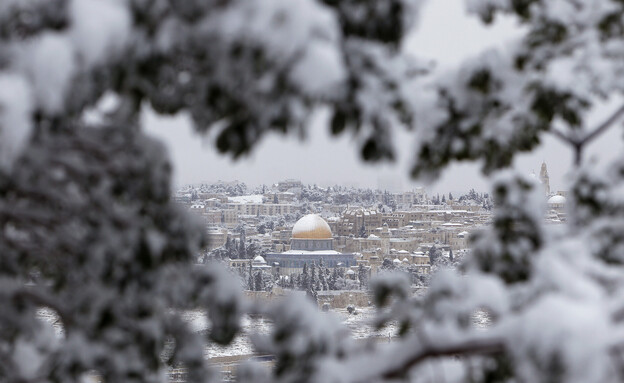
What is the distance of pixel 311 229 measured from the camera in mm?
61406

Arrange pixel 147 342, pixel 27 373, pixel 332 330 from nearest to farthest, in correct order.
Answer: pixel 332 330
pixel 147 342
pixel 27 373

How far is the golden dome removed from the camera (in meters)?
61.3

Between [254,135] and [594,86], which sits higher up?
[594,86]

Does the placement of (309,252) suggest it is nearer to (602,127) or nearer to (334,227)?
(334,227)

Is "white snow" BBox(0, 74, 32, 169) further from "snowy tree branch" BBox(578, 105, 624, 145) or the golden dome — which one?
the golden dome

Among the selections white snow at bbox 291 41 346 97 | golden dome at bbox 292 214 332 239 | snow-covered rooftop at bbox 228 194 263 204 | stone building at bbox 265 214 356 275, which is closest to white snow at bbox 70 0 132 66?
white snow at bbox 291 41 346 97

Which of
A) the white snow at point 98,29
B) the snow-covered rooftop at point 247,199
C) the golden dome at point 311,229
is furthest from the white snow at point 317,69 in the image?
the snow-covered rooftop at point 247,199

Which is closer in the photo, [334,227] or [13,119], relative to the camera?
[13,119]

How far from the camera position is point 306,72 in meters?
1.54

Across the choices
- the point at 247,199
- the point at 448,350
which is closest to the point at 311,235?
the point at 247,199

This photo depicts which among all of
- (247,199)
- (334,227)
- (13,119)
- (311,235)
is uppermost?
(247,199)

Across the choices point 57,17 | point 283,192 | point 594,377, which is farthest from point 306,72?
point 283,192

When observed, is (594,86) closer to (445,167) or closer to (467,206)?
(445,167)

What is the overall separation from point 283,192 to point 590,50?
105961mm
